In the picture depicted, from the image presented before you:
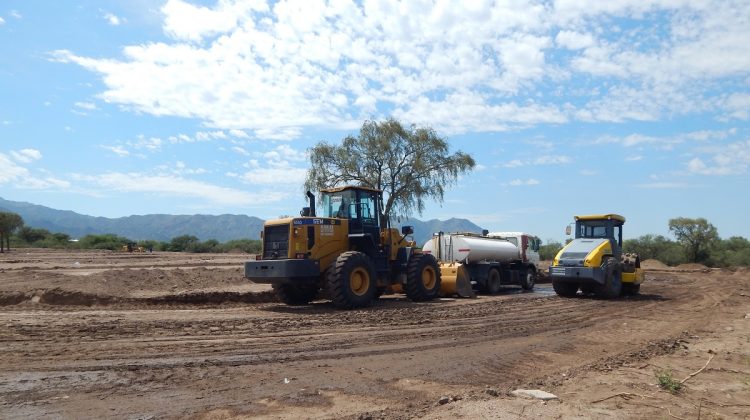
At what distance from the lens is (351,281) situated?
1495cm

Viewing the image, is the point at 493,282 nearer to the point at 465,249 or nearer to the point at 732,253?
the point at 465,249

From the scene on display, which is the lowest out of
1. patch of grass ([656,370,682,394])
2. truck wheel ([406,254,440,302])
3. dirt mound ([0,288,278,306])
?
patch of grass ([656,370,682,394])

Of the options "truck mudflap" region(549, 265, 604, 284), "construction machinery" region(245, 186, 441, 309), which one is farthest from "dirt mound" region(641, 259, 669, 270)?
"construction machinery" region(245, 186, 441, 309)

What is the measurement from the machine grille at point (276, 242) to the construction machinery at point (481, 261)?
660 cm

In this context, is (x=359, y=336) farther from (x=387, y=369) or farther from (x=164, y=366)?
(x=164, y=366)

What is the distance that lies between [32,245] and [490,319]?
201 feet

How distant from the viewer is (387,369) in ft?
26.1

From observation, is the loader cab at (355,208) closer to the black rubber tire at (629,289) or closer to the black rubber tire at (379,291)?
the black rubber tire at (379,291)

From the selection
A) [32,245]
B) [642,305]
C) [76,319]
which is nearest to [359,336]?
[76,319]

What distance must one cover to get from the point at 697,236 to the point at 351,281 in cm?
4718

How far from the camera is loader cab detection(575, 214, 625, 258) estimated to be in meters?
20.0

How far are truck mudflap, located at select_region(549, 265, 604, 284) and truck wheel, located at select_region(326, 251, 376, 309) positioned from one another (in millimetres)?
7167

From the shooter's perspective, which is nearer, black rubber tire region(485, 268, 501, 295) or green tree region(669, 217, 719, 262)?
black rubber tire region(485, 268, 501, 295)

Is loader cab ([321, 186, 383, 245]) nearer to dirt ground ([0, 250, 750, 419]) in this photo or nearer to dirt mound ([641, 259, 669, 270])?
dirt ground ([0, 250, 750, 419])
